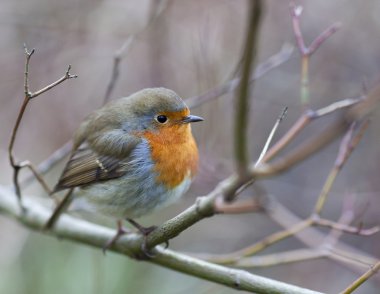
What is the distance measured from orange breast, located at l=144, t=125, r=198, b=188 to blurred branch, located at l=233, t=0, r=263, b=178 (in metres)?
1.76

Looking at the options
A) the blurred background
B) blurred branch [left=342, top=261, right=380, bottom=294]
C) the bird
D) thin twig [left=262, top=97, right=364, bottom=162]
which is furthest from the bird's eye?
blurred branch [left=342, top=261, right=380, bottom=294]

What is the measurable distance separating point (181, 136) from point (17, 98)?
2797 millimetres

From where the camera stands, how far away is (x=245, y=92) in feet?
4.58

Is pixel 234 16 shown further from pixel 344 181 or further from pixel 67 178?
pixel 67 178

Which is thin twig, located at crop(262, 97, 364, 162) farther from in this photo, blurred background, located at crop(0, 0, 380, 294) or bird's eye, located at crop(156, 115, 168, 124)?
blurred background, located at crop(0, 0, 380, 294)

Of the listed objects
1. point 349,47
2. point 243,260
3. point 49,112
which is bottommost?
point 243,260

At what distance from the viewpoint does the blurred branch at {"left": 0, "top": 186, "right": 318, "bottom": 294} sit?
2.33 metres

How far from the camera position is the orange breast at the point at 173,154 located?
3244mm

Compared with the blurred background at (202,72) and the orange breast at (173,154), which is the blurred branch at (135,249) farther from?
the blurred background at (202,72)

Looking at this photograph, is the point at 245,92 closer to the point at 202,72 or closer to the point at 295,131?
the point at 295,131

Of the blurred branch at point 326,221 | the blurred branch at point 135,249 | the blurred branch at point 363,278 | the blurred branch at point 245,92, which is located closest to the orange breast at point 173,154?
the blurred branch at point 135,249

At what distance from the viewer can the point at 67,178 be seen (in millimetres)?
3586

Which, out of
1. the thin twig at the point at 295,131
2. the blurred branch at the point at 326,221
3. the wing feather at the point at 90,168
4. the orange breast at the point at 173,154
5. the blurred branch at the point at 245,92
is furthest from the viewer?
the wing feather at the point at 90,168

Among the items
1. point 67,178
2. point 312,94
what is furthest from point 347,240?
point 67,178
